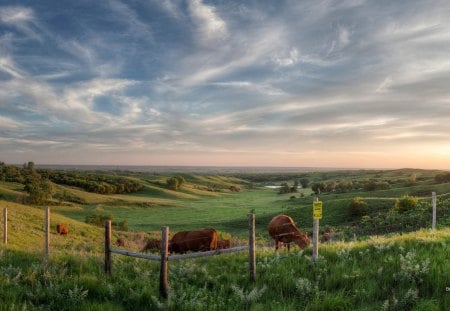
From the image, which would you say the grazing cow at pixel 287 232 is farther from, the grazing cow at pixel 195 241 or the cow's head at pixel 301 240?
the grazing cow at pixel 195 241

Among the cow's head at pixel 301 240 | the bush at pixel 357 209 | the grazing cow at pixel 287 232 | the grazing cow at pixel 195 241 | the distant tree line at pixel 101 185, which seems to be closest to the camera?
the cow's head at pixel 301 240

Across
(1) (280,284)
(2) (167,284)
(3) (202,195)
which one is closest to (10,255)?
(2) (167,284)

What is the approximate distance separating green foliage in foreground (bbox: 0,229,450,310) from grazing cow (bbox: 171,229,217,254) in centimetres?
820

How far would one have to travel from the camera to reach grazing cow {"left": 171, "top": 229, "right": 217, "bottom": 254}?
21.1 m

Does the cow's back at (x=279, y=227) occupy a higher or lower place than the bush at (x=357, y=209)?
higher

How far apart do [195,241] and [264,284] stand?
40.1ft

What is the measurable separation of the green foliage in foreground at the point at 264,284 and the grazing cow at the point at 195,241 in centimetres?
820

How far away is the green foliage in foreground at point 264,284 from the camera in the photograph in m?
8.69

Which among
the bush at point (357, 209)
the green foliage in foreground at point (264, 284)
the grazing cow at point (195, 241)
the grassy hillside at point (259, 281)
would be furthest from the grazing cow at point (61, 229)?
the bush at point (357, 209)

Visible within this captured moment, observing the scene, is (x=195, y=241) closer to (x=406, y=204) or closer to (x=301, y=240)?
(x=301, y=240)

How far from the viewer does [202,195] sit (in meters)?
147

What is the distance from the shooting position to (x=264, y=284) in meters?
9.84

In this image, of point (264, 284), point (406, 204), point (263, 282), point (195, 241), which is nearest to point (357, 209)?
point (406, 204)

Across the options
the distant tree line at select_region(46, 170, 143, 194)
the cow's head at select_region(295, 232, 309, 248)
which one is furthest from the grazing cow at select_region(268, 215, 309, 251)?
the distant tree line at select_region(46, 170, 143, 194)
